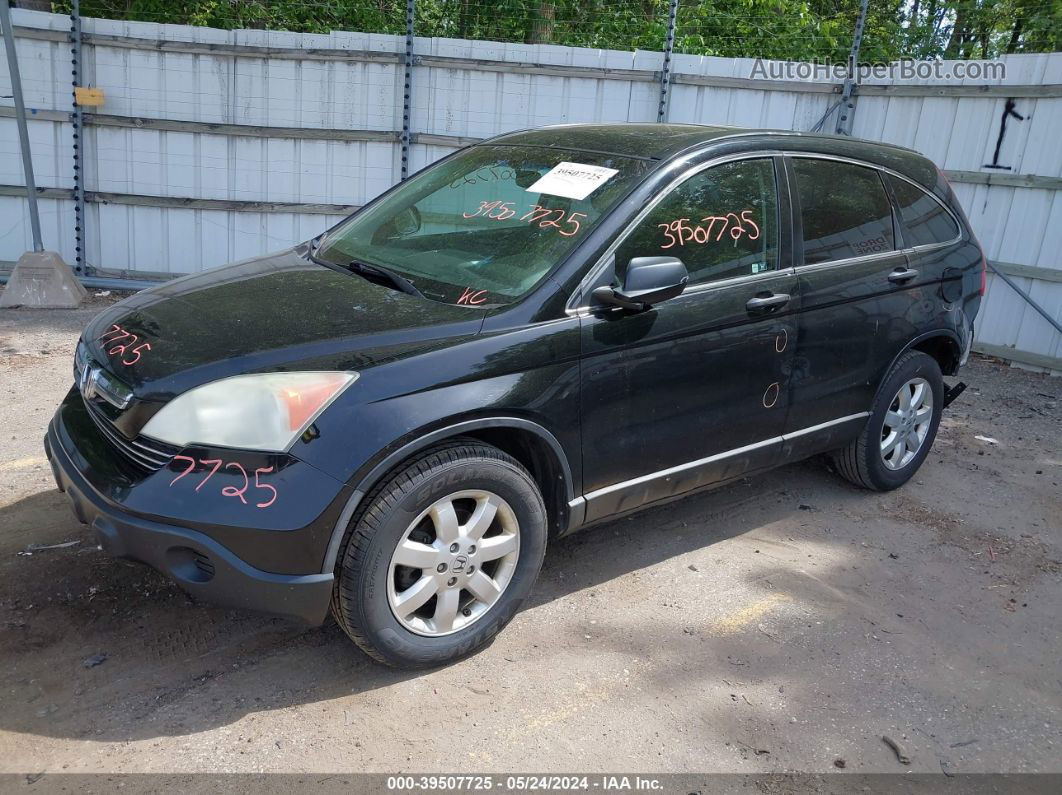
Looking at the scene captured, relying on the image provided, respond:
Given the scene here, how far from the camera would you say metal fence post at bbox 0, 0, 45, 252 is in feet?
23.9

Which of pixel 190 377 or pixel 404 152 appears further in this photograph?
pixel 404 152

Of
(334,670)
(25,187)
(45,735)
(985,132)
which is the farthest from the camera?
(25,187)

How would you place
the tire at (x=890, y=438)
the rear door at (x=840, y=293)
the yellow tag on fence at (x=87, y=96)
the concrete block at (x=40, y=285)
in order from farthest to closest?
the yellow tag on fence at (x=87, y=96)
the concrete block at (x=40, y=285)
the tire at (x=890, y=438)
the rear door at (x=840, y=293)

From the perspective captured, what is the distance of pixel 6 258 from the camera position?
8.51m

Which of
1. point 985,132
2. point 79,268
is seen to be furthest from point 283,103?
point 985,132

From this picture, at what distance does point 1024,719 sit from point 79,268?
836cm

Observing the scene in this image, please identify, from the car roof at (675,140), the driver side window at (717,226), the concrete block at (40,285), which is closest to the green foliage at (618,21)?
the concrete block at (40,285)

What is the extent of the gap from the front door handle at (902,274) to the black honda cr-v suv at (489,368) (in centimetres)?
1

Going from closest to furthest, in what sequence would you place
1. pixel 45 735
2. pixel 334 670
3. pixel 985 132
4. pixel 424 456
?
1. pixel 45 735
2. pixel 424 456
3. pixel 334 670
4. pixel 985 132

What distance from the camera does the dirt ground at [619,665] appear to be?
2879 mm

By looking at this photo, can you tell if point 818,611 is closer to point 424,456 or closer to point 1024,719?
point 1024,719

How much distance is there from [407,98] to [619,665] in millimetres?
6477

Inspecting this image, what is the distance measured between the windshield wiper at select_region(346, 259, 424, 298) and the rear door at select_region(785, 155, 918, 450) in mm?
1734

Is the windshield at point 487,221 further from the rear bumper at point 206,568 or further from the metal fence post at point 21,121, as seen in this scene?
the metal fence post at point 21,121
